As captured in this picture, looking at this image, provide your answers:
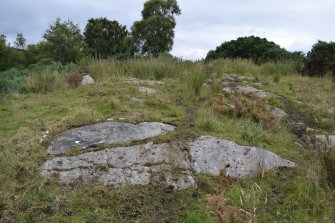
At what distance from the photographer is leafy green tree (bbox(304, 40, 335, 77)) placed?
42.1ft

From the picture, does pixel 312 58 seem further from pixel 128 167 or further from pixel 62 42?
pixel 62 42

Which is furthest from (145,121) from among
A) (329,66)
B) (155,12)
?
(155,12)

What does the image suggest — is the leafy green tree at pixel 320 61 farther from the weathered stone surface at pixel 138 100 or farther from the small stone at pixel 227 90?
the weathered stone surface at pixel 138 100

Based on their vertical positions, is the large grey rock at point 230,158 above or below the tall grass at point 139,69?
below

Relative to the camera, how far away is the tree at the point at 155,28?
2644 cm

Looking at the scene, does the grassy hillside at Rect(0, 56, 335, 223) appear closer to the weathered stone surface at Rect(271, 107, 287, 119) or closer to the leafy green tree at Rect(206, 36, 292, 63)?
the weathered stone surface at Rect(271, 107, 287, 119)

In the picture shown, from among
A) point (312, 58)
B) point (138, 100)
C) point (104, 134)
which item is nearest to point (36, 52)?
point (312, 58)

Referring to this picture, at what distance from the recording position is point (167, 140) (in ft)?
15.8

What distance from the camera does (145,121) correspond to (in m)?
5.44

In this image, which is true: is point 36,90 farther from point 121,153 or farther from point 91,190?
point 91,190

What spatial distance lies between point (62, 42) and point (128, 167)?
28.7 metres

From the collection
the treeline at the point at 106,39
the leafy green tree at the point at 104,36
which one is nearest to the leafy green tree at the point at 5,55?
the treeline at the point at 106,39

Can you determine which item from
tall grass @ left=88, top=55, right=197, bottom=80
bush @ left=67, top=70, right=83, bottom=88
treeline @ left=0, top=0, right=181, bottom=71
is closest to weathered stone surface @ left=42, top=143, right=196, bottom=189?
bush @ left=67, top=70, right=83, bottom=88

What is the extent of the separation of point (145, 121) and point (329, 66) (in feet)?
30.4
